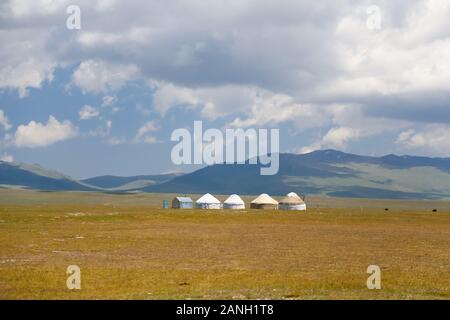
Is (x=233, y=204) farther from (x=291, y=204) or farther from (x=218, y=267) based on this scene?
(x=218, y=267)

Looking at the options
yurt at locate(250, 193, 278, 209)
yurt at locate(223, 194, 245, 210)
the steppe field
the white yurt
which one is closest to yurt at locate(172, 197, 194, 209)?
yurt at locate(223, 194, 245, 210)

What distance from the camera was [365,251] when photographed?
168ft

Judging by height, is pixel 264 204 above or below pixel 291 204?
below

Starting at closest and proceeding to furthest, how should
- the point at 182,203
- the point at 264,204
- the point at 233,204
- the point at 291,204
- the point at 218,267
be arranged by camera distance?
the point at 218,267 → the point at 233,204 → the point at 291,204 → the point at 182,203 → the point at 264,204

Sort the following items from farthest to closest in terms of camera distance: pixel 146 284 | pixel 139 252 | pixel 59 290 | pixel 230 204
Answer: pixel 230 204
pixel 139 252
pixel 146 284
pixel 59 290

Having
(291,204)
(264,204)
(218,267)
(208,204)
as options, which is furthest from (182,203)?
(218,267)

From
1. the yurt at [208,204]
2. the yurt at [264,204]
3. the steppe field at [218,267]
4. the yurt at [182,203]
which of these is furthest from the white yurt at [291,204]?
the steppe field at [218,267]

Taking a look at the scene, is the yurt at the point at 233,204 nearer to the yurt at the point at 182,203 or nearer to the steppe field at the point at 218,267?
the yurt at the point at 182,203

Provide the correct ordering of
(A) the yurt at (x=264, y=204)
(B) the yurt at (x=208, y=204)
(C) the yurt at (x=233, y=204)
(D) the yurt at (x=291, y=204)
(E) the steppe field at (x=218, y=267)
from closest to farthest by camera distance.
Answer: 1. (E) the steppe field at (x=218, y=267)
2. (C) the yurt at (x=233, y=204)
3. (D) the yurt at (x=291, y=204)
4. (B) the yurt at (x=208, y=204)
5. (A) the yurt at (x=264, y=204)

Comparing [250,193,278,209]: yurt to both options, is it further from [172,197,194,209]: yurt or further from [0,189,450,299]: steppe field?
[0,189,450,299]: steppe field

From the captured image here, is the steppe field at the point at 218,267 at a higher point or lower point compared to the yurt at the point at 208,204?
lower
